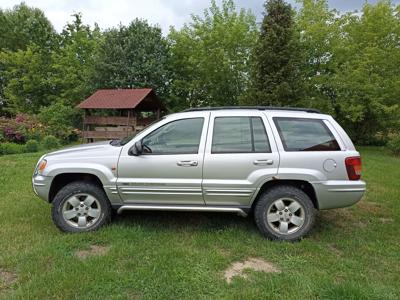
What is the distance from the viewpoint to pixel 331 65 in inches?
642

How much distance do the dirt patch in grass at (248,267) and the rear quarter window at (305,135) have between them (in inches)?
55.4

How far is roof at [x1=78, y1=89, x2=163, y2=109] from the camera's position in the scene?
14320mm

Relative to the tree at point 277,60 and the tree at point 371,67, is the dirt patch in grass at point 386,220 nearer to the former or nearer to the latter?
the tree at point 277,60

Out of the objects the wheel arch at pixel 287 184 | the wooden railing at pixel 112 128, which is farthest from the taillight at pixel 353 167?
the wooden railing at pixel 112 128

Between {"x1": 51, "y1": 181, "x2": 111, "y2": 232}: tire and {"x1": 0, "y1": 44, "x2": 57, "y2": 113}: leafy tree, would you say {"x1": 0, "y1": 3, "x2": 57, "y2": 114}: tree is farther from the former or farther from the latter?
{"x1": 51, "y1": 181, "x2": 111, "y2": 232}: tire

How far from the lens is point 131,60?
18.2m

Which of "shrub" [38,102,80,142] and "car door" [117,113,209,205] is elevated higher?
"shrub" [38,102,80,142]

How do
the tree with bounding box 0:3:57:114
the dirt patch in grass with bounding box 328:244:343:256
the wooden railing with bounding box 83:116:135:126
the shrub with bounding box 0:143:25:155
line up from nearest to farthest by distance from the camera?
the dirt patch in grass with bounding box 328:244:343:256, the shrub with bounding box 0:143:25:155, the wooden railing with bounding box 83:116:135:126, the tree with bounding box 0:3:57:114

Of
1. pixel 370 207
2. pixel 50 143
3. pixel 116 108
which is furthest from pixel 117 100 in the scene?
pixel 370 207

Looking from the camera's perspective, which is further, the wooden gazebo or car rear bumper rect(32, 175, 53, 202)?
the wooden gazebo

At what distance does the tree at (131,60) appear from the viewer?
17938 mm

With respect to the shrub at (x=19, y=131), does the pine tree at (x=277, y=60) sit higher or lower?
higher

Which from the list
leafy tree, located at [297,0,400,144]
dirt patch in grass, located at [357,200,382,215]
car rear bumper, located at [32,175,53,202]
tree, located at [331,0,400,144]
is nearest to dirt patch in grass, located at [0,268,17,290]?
car rear bumper, located at [32,175,53,202]

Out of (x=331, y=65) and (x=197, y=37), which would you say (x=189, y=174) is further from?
(x=197, y=37)
